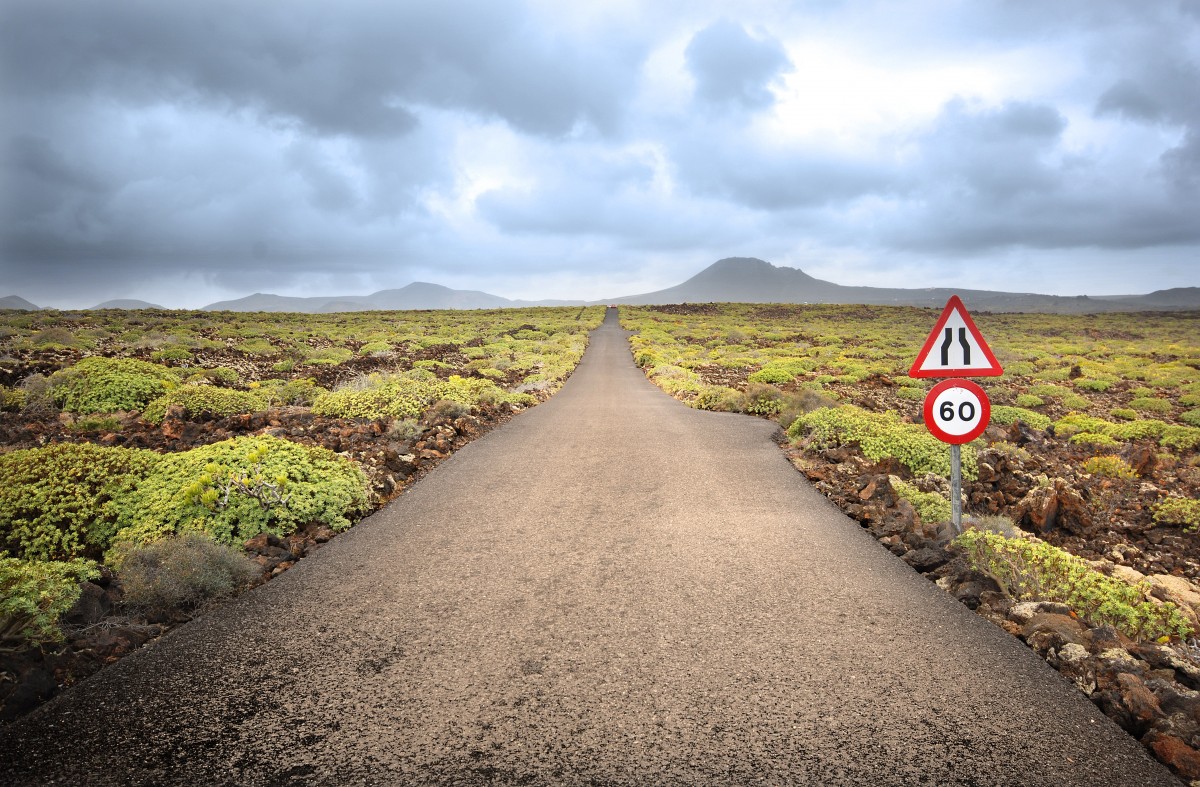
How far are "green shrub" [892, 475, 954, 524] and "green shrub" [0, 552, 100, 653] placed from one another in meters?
7.71

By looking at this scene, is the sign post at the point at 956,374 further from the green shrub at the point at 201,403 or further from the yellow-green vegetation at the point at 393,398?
the green shrub at the point at 201,403

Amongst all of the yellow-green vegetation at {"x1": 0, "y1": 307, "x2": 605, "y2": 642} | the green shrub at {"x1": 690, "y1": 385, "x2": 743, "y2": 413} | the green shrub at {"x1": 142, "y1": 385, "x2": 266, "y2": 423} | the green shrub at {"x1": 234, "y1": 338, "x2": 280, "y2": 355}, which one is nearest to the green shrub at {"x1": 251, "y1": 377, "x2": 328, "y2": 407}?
the yellow-green vegetation at {"x1": 0, "y1": 307, "x2": 605, "y2": 642}

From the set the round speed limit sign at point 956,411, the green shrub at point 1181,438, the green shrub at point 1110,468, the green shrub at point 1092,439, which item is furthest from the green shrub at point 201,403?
the green shrub at point 1181,438

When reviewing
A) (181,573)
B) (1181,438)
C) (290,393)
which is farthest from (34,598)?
Answer: (1181,438)

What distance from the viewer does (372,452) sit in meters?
8.73

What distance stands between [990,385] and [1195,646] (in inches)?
863

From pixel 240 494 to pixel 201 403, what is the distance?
588cm

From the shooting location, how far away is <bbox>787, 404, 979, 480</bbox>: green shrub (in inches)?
337

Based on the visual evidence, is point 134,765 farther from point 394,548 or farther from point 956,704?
point 956,704

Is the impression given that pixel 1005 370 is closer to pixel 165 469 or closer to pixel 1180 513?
pixel 1180 513

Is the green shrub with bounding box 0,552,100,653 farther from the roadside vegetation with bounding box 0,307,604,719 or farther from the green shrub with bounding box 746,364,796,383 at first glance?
the green shrub with bounding box 746,364,796,383

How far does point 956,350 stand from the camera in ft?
18.1

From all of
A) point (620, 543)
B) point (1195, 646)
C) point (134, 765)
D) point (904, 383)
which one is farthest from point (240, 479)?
point (904, 383)

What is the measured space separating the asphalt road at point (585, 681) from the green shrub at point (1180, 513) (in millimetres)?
6009
